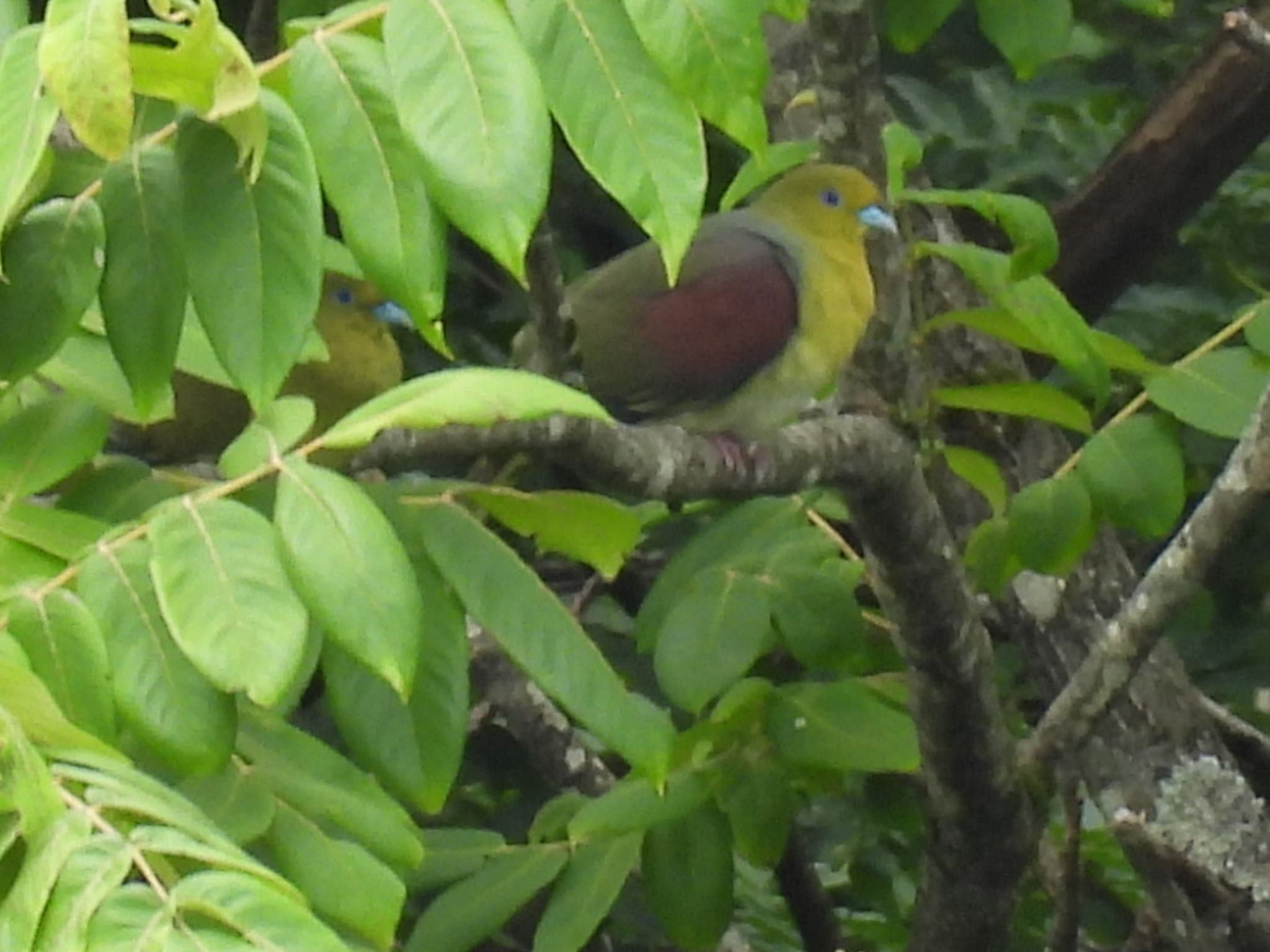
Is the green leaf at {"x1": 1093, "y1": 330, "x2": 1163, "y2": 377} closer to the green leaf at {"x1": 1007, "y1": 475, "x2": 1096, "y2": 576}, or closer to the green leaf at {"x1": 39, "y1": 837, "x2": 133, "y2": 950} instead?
the green leaf at {"x1": 1007, "y1": 475, "x2": 1096, "y2": 576}

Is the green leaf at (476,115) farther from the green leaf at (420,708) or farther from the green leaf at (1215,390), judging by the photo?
the green leaf at (1215,390)

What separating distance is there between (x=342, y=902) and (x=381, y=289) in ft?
1.28

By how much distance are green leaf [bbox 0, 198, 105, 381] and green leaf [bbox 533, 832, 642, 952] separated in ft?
2.64

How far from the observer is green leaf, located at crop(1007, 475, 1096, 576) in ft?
5.96

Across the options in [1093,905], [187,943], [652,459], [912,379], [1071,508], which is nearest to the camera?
[187,943]

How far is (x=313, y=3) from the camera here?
215 centimetres

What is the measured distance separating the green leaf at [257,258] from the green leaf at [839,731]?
820 millimetres

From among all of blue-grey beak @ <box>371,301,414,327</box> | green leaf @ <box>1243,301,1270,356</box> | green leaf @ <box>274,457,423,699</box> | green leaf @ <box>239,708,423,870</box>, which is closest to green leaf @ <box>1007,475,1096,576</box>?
green leaf @ <box>1243,301,1270,356</box>

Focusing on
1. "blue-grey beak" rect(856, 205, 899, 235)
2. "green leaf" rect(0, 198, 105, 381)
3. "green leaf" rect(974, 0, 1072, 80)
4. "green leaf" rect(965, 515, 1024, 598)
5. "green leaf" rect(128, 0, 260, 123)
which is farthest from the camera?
"blue-grey beak" rect(856, 205, 899, 235)

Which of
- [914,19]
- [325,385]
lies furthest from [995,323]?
→ [325,385]

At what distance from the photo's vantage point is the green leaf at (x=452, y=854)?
1848mm

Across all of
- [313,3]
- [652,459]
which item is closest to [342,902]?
[652,459]

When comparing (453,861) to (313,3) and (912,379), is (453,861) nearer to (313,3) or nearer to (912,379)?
(912,379)

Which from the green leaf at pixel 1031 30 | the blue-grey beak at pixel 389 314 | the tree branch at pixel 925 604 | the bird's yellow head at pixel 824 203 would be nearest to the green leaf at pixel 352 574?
the tree branch at pixel 925 604
